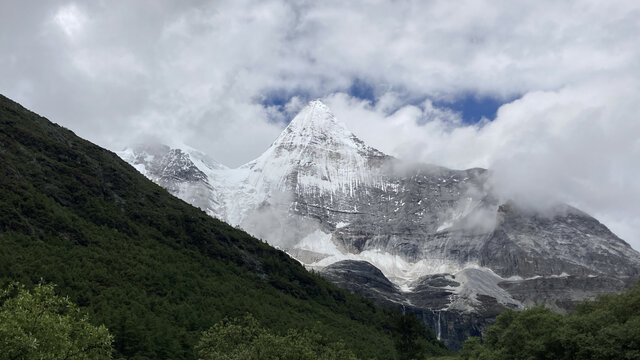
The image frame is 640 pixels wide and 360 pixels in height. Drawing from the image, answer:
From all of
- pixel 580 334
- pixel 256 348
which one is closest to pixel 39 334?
pixel 256 348

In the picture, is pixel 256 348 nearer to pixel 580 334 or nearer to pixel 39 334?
pixel 39 334

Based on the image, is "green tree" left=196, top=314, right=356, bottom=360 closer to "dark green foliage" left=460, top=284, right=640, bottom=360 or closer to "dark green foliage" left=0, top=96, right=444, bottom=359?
"dark green foliage" left=0, top=96, right=444, bottom=359

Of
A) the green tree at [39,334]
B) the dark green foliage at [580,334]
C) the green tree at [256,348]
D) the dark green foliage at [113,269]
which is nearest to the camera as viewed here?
the green tree at [39,334]

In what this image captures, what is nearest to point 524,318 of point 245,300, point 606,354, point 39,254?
point 606,354

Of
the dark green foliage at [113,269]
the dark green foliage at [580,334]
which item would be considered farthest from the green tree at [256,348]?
the dark green foliage at [580,334]

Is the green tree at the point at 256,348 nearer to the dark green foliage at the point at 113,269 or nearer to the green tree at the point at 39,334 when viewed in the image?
the green tree at the point at 39,334

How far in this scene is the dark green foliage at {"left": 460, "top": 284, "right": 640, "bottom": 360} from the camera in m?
96.2

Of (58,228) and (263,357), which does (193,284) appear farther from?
(263,357)

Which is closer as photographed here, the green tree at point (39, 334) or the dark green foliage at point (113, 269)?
the green tree at point (39, 334)

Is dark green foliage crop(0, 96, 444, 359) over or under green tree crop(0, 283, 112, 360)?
over

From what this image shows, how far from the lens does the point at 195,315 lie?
153 metres

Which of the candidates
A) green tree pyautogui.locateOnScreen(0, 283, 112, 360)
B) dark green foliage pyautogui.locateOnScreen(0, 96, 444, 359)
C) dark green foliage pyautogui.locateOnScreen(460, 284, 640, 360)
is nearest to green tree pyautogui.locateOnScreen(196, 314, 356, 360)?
green tree pyautogui.locateOnScreen(0, 283, 112, 360)

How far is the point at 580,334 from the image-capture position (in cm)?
10194

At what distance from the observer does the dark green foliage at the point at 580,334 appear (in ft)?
316
